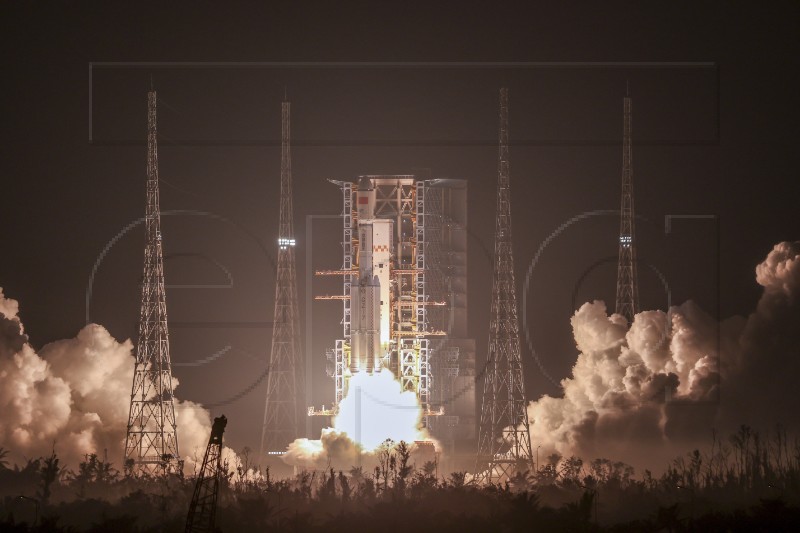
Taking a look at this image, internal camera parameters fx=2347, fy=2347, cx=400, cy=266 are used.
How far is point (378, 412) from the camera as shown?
113188 mm

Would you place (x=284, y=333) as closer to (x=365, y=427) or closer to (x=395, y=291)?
(x=395, y=291)

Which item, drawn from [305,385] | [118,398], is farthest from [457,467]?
[118,398]

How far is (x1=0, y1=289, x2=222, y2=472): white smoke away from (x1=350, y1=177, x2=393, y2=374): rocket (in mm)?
8662

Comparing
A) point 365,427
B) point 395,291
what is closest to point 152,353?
point 365,427

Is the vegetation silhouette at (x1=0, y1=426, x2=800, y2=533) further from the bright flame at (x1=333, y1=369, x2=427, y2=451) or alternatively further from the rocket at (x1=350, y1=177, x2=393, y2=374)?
the rocket at (x1=350, y1=177, x2=393, y2=374)

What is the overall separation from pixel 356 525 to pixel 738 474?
2955 centimetres

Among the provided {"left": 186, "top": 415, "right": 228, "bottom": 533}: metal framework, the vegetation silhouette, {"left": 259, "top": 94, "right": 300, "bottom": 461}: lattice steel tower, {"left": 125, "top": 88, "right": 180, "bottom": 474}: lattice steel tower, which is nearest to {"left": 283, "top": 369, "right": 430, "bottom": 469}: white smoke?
the vegetation silhouette

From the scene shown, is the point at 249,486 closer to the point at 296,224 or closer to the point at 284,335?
the point at 284,335

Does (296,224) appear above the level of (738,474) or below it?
above

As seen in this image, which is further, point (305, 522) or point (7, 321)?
point (7, 321)

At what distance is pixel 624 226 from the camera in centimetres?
12131

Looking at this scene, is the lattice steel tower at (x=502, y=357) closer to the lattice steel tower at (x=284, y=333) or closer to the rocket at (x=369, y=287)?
the rocket at (x=369, y=287)

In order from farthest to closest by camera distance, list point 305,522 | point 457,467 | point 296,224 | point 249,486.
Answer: point 296,224
point 457,467
point 249,486
point 305,522

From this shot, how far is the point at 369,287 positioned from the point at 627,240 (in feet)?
48.5
